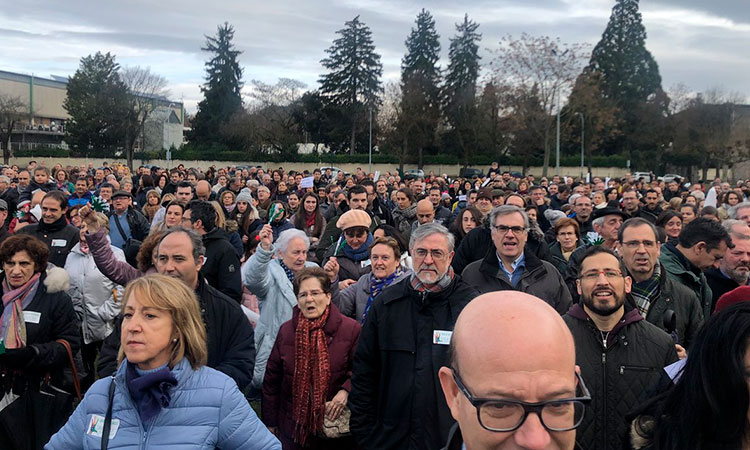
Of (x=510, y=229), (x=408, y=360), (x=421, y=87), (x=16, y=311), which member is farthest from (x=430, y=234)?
(x=421, y=87)

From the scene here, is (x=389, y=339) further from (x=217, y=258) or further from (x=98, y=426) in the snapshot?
(x=217, y=258)

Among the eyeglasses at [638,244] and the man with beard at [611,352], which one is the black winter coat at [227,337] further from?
the eyeglasses at [638,244]

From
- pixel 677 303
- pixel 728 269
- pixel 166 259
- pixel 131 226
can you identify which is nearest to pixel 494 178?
pixel 131 226

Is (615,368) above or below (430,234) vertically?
below

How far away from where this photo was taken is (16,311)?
446 cm

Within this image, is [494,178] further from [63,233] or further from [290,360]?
[290,360]

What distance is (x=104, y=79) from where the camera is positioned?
213 ft

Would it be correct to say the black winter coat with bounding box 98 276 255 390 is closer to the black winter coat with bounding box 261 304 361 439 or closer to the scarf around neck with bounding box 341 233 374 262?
the black winter coat with bounding box 261 304 361 439

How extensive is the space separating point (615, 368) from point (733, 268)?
8.24ft

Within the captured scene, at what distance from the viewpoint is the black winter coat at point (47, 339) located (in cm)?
435

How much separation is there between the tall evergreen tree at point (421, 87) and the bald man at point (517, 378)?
55.7 m

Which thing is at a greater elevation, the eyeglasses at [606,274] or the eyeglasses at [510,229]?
the eyeglasses at [510,229]

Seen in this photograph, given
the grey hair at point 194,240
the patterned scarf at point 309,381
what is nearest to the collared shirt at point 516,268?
the patterned scarf at point 309,381

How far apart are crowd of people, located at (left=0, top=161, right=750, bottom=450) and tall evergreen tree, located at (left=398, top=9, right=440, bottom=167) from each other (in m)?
50.4
